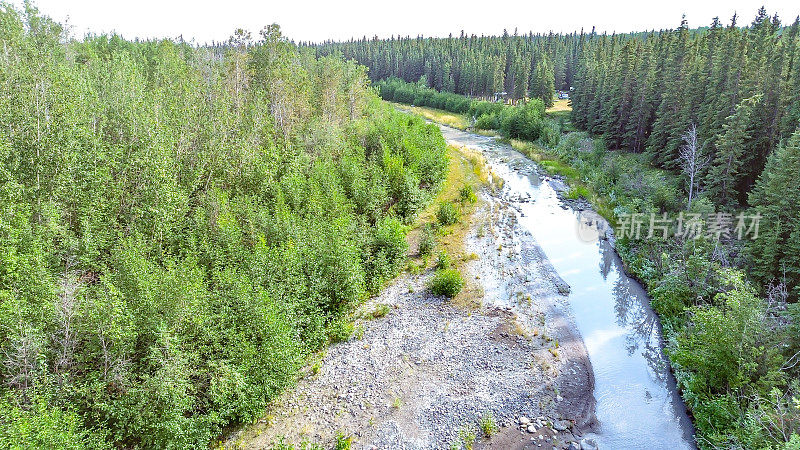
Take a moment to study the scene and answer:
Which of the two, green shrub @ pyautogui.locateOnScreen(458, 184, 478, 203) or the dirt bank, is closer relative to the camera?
the dirt bank

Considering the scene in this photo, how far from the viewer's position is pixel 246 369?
16.2 metres

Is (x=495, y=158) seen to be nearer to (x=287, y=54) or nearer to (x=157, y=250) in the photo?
(x=287, y=54)

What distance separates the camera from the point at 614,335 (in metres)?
24.1

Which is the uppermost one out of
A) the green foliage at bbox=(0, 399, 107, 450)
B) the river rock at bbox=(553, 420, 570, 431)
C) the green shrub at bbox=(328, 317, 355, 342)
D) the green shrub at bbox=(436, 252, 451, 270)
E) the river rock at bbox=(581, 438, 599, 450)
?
the green foliage at bbox=(0, 399, 107, 450)

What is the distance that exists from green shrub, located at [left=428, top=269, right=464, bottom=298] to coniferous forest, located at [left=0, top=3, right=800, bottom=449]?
0.43m

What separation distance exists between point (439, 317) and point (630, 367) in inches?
403

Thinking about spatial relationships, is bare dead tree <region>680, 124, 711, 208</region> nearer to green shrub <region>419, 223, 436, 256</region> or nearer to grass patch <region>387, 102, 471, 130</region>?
green shrub <region>419, 223, 436, 256</region>

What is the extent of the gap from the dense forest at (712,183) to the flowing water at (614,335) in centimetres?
94

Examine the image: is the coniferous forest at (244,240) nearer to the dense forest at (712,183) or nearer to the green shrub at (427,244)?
the dense forest at (712,183)

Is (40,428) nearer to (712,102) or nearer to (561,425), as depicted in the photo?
(561,425)

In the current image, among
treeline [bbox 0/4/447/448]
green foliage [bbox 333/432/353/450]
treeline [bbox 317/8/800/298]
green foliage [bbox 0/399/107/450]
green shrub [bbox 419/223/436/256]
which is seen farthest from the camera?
green shrub [bbox 419/223/436/256]

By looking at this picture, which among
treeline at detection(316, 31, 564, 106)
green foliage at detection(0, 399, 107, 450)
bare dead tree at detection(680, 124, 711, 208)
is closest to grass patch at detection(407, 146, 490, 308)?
bare dead tree at detection(680, 124, 711, 208)

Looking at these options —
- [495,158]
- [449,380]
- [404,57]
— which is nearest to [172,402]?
[449,380]

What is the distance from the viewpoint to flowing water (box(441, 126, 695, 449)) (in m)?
17.8
